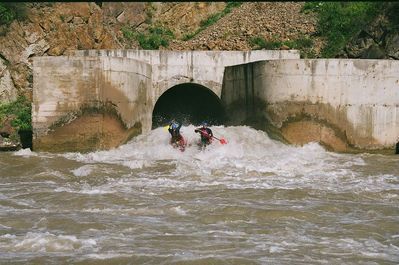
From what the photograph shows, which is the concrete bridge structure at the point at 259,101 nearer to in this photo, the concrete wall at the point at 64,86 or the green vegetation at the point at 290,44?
the concrete wall at the point at 64,86

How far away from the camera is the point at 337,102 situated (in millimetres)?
18922

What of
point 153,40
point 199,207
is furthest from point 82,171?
point 153,40

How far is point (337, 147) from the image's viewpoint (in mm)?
18812

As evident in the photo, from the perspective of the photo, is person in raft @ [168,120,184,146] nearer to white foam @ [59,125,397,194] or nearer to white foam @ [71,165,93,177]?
white foam @ [59,125,397,194]

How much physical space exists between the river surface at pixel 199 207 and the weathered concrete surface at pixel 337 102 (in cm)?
106

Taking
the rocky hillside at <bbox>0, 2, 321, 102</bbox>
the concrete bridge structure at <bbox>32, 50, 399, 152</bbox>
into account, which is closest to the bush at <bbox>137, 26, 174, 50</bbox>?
the rocky hillside at <bbox>0, 2, 321, 102</bbox>

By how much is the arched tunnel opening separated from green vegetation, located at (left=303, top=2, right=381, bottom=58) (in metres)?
5.82

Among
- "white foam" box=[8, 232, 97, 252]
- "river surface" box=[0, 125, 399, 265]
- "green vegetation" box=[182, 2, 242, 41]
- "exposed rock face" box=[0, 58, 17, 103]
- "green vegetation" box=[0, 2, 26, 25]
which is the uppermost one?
"green vegetation" box=[182, 2, 242, 41]

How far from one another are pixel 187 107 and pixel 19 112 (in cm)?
762

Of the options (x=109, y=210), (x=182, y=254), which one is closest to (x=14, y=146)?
(x=109, y=210)

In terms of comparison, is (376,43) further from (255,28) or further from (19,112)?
(19,112)

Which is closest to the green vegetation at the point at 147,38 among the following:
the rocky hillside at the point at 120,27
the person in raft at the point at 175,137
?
the rocky hillside at the point at 120,27

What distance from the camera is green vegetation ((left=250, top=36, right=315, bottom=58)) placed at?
27.0 m

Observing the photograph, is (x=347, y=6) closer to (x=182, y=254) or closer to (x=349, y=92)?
(x=349, y=92)
